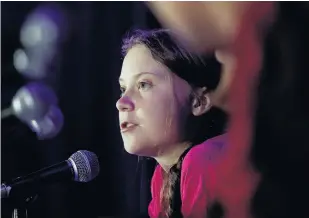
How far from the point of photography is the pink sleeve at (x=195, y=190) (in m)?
1.48

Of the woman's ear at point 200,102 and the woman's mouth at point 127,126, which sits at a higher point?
the woman's ear at point 200,102

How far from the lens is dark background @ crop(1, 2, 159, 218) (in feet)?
5.11

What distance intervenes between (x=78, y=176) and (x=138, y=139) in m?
0.25

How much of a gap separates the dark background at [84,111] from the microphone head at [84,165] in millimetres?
104

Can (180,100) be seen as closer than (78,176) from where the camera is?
No

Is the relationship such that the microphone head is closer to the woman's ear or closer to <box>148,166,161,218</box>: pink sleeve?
<box>148,166,161,218</box>: pink sleeve

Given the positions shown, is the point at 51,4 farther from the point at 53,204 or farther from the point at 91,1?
the point at 53,204

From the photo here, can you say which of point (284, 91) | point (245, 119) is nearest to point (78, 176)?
point (245, 119)

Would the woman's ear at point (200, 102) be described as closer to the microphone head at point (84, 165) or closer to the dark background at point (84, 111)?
the dark background at point (84, 111)

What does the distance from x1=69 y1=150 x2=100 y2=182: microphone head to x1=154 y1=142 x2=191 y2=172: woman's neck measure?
0.21 m

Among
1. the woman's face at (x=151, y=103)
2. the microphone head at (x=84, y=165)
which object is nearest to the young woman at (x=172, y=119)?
the woman's face at (x=151, y=103)

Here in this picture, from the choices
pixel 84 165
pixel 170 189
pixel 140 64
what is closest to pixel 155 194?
pixel 170 189

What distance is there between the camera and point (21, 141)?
162 cm

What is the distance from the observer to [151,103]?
1.52 meters
